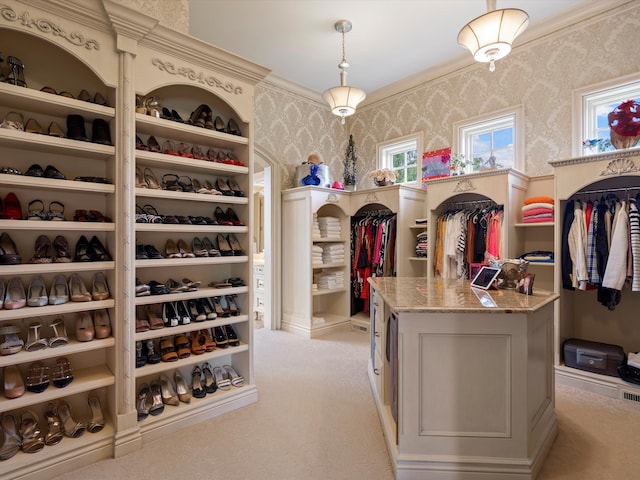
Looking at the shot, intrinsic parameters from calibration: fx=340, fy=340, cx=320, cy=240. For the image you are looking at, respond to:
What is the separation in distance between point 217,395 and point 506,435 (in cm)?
183

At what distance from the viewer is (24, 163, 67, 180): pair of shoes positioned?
1.83 meters

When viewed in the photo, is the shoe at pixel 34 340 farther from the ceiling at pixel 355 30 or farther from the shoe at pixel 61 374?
the ceiling at pixel 355 30

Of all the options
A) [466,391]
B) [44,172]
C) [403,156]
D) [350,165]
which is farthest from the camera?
[350,165]

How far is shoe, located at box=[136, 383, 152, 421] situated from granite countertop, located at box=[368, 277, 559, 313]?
5.44ft

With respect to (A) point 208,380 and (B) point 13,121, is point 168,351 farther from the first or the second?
(B) point 13,121

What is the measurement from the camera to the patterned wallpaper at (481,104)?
10.5ft

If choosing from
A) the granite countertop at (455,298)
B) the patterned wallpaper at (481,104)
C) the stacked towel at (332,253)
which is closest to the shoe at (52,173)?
the granite countertop at (455,298)

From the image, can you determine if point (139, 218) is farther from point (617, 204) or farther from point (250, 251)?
point (617, 204)

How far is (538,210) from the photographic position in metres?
3.23

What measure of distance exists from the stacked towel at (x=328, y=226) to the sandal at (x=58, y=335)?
3.01 m

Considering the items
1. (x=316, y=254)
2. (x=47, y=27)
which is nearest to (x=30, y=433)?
(x=47, y=27)

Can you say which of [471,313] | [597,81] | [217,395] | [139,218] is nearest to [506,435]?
[471,313]

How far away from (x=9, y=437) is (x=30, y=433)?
0.09 meters

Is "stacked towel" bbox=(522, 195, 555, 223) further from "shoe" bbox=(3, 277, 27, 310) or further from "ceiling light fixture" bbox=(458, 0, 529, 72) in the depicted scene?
"shoe" bbox=(3, 277, 27, 310)
